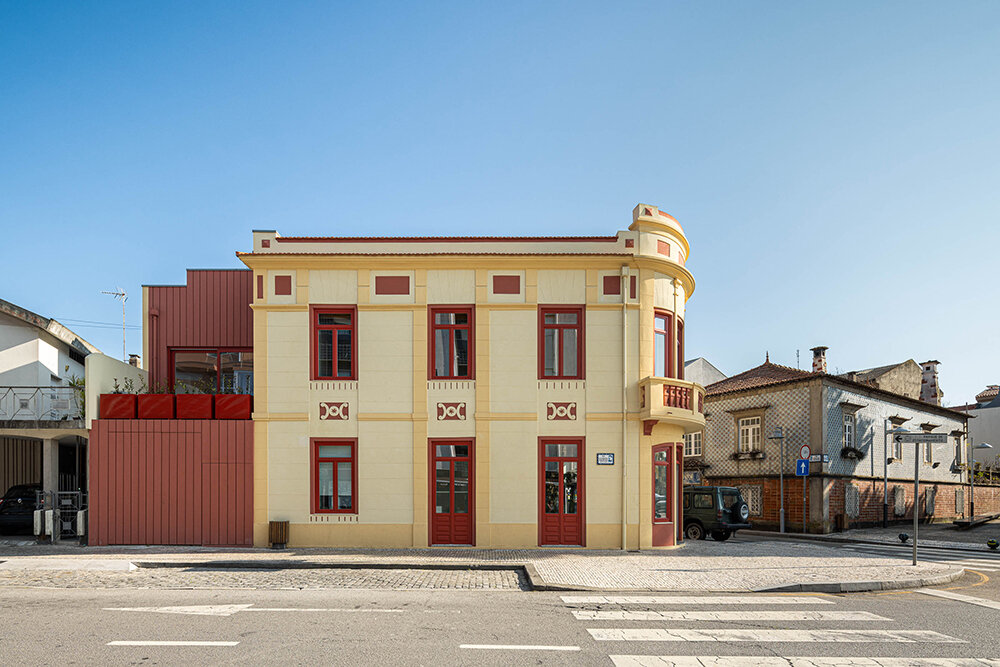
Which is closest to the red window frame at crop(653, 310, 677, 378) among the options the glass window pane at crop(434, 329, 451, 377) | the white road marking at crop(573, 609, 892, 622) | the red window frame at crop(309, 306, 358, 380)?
the glass window pane at crop(434, 329, 451, 377)

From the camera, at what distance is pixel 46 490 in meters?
18.5

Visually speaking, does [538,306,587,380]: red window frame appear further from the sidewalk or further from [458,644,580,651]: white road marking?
[458,644,580,651]: white road marking

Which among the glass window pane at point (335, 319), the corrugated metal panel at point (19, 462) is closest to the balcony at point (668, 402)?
the glass window pane at point (335, 319)

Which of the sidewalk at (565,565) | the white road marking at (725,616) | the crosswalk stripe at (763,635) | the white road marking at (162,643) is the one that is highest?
the white road marking at (162,643)

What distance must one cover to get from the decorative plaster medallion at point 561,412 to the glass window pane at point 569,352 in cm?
80

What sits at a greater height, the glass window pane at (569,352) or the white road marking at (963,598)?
the glass window pane at (569,352)

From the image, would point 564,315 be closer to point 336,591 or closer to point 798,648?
point 336,591

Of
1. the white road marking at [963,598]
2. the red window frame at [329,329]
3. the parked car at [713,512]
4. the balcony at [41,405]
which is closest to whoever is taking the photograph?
the white road marking at [963,598]

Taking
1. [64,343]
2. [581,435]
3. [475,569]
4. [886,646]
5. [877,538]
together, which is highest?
[64,343]

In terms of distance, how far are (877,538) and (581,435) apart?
13.1 m

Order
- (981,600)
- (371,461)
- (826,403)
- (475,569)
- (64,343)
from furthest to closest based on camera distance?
(826,403)
(64,343)
(371,461)
(475,569)
(981,600)

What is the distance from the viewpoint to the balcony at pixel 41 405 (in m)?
19.4

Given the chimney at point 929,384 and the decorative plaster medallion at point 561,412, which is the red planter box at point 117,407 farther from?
the chimney at point 929,384

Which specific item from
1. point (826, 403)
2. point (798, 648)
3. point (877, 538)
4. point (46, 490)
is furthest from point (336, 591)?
point (826, 403)
